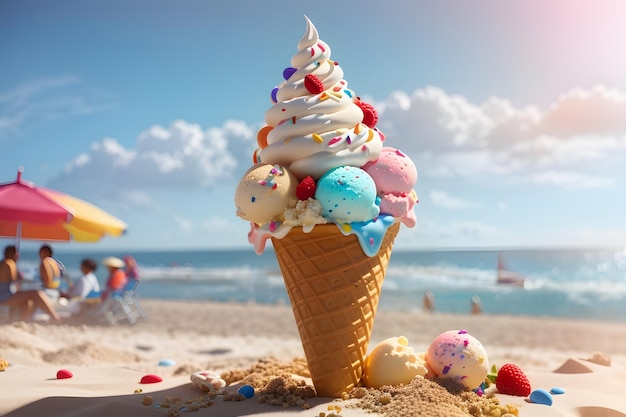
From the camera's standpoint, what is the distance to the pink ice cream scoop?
4588 millimetres

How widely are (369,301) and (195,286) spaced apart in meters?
28.8

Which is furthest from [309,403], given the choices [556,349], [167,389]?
[556,349]

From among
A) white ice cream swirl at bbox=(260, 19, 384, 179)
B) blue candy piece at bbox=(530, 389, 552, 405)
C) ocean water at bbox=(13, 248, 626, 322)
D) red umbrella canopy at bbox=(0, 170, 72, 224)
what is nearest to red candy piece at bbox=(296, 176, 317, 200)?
white ice cream swirl at bbox=(260, 19, 384, 179)

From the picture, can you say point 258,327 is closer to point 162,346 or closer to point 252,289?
point 162,346

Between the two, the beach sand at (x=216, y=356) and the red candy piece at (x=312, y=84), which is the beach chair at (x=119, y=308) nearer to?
the beach sand at (x=216, y=356)

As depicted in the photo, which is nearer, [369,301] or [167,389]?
[369,301]

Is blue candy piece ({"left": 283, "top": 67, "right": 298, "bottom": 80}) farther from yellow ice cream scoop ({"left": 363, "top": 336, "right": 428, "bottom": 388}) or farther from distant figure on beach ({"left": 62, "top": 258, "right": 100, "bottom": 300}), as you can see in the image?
distant figure on beach ({"left": 62, "top": 258, "right": 100, "bottom": 300})

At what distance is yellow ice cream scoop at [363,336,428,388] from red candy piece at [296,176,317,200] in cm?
137

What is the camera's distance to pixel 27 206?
31.4 feet

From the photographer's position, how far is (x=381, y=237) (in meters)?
4.45

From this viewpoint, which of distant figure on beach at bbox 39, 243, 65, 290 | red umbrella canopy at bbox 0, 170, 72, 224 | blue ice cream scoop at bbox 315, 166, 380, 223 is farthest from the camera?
distant figure on beach at bbox 39, 243, 65, 290

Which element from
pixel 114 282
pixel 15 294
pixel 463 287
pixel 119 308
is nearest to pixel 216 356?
pixel 15 294

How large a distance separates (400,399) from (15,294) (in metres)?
8.09

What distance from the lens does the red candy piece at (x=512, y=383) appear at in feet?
16.3
